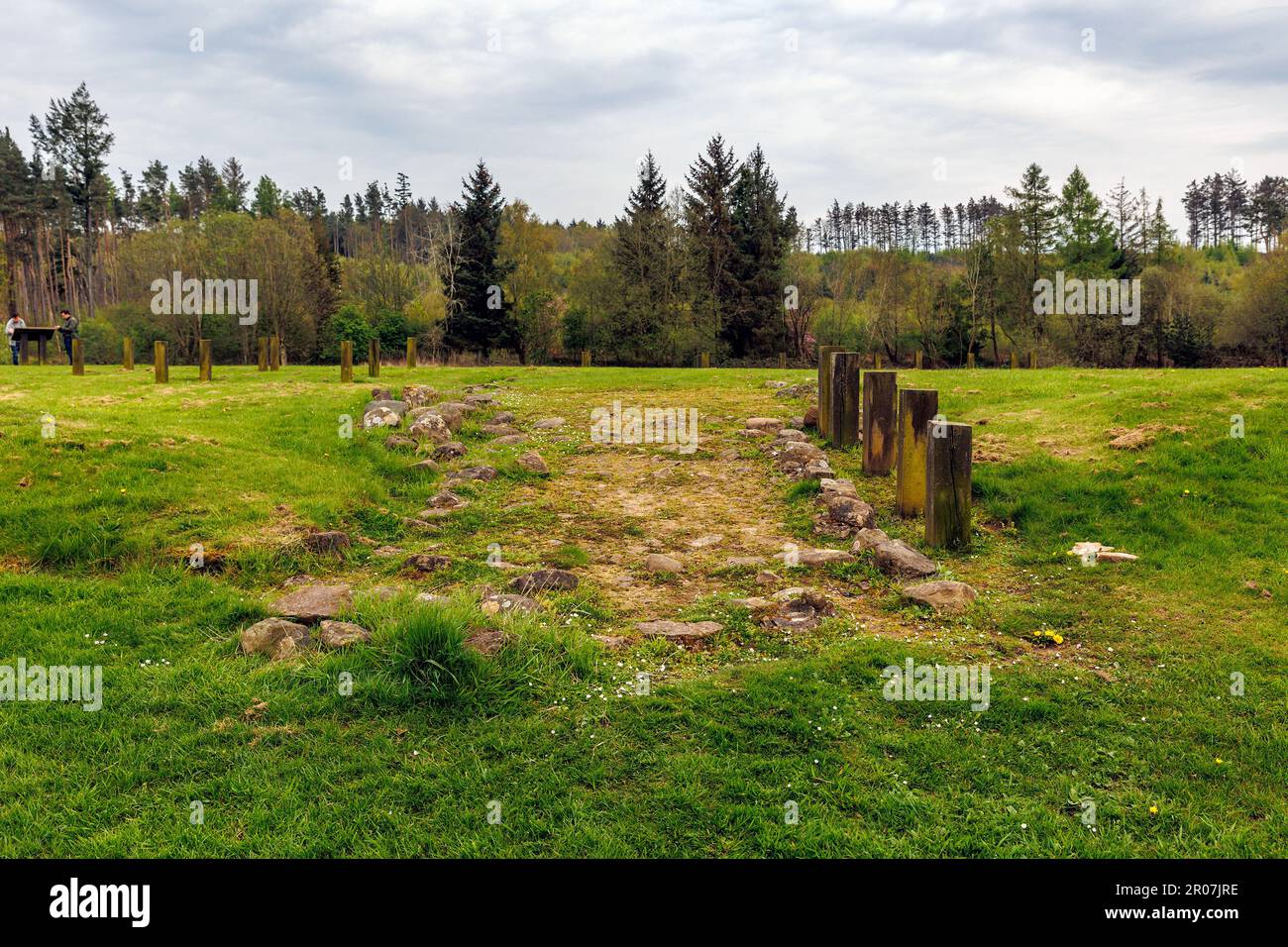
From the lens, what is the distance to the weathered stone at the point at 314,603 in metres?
6.28

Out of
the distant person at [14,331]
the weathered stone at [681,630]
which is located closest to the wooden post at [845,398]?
the weathered stone at [681,630]

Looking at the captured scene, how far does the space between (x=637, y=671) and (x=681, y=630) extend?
2.50ft

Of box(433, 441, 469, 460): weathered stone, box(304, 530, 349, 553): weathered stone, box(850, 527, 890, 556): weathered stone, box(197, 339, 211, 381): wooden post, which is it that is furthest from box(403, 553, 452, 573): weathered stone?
box(197, 339, 211, 381): wooden post

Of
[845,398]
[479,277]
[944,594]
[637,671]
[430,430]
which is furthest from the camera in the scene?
[479,277]

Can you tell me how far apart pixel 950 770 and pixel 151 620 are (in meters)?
5.81

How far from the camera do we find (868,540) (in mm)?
8312

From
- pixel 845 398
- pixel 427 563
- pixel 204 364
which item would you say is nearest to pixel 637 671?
pixel 427 563

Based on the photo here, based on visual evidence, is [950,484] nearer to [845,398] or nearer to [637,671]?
[637,671]

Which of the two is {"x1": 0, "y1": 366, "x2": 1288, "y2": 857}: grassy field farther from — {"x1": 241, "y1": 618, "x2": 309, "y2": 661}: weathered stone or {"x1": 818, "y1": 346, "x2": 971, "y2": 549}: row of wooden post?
{"x1": 818, "y1": 346, "x2": 971, "y2": 549}: row of wooden post

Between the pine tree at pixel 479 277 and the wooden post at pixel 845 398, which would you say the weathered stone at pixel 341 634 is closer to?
the wooden post at pixel 845 398

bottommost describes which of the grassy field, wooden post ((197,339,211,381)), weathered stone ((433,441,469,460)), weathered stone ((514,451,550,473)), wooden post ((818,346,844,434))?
the grassy field

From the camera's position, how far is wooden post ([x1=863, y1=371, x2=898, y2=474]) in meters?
11.2

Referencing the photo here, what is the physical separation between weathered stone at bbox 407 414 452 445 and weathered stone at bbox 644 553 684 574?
5.89 metres

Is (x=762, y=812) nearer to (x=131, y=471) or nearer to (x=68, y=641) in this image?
(x=68, y=641)
